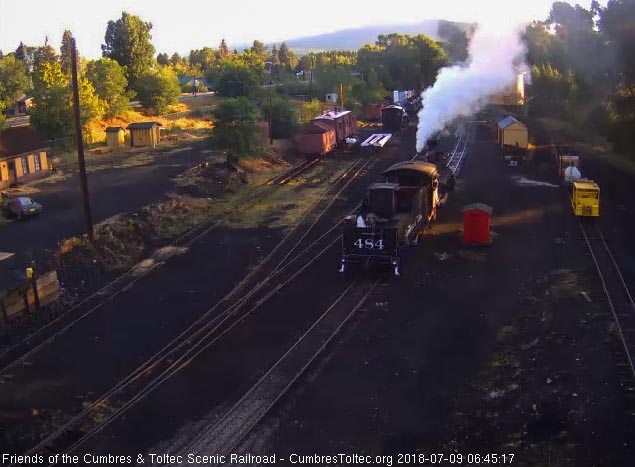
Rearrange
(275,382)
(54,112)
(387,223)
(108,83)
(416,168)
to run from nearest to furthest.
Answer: (275,382) < (387,223) < (416,168) < (54,112) < (108,83)

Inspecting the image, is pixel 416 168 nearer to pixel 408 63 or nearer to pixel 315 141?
pixel 315 141

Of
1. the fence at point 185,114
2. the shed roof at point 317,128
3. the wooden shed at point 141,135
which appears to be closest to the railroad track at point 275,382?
the shed roof at point 317,128

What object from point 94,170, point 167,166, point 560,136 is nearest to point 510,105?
point 560,136

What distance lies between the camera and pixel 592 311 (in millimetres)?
18016

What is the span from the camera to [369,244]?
21.5 m

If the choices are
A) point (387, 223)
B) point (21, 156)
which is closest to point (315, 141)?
point (21, 156)

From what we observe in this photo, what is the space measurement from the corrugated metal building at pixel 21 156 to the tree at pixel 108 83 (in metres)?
24.3

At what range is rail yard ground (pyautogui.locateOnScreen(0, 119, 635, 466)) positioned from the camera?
12281 millimetres

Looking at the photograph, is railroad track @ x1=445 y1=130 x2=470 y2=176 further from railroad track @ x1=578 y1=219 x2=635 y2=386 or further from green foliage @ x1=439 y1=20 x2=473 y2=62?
green foliage @ x1=439 y1=20 x2=473 y2=62

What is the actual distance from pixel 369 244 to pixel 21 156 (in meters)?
28.8

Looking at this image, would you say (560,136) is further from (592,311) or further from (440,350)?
(440,350)

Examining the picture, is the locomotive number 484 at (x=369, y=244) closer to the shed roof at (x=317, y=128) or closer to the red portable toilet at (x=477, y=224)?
the red portable toilet at (x=477, y=224)

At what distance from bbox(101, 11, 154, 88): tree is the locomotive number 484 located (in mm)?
70087

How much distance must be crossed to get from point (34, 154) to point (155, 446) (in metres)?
35.1
